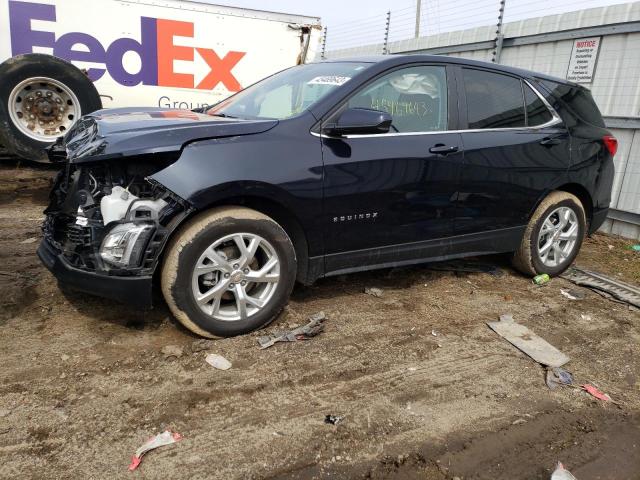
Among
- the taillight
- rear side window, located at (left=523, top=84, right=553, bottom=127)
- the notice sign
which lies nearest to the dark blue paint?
rear side window, located at (left=523, top=84, right=553, bottom=127)

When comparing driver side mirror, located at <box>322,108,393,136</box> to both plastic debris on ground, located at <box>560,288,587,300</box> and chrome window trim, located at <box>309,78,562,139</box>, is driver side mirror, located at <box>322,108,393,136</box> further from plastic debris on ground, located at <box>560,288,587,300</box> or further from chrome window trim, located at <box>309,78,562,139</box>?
plastic debris on ground, located at <box>560,288,587,300</box>

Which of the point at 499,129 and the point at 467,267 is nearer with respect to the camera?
the point at 499,129

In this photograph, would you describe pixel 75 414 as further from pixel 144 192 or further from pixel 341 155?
pixel 341 155

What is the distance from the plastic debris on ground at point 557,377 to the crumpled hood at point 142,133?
228cm

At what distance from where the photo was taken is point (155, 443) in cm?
219

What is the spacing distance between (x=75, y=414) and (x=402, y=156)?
2457 mm

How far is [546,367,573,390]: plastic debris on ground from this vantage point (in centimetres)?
294

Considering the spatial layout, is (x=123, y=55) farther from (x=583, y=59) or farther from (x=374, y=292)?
(x=583, y=59)

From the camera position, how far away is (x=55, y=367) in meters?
2.70

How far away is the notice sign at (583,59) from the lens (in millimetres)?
6449

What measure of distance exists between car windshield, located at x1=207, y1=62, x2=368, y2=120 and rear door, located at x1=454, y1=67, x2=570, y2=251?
3.28ft

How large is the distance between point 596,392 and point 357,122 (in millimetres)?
2131

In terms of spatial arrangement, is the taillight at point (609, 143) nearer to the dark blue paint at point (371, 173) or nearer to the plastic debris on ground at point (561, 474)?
the dark blue paint at point (371, 173)

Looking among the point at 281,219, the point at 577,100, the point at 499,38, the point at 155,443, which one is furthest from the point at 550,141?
the point at 499,38
